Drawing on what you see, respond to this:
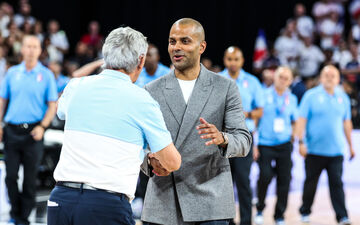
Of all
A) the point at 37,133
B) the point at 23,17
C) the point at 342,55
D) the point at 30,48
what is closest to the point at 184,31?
the point at 37,133

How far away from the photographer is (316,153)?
7.55 m

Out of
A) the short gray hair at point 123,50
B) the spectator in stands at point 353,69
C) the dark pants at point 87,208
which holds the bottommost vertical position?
the dark pants at point 87,208

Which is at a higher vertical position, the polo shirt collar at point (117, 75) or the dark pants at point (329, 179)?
the polo shirt collar at point (117, 75)

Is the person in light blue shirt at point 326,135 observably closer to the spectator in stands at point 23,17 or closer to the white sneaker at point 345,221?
the white sneaker at point 345,221

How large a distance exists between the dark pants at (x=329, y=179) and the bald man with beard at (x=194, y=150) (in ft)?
14.3

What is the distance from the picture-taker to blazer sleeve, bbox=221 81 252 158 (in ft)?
10.3

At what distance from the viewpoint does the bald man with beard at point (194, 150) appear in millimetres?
3312

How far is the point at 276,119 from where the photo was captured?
7.83m

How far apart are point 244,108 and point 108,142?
4412 millimetres

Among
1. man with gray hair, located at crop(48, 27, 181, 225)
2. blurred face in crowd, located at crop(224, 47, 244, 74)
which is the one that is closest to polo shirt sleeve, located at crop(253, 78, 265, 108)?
blurred face in crowd, located at crop(224, 47, 244, 74)

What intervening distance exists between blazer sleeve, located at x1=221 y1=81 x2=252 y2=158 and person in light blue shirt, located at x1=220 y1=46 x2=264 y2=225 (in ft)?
10.6

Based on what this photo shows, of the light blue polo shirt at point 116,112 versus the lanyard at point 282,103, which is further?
the lanyard at point 282,103

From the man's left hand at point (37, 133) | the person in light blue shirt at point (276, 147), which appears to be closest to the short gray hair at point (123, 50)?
the man's left hand at point (37, 133)

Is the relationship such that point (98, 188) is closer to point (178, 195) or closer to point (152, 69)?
point (178, 195)
